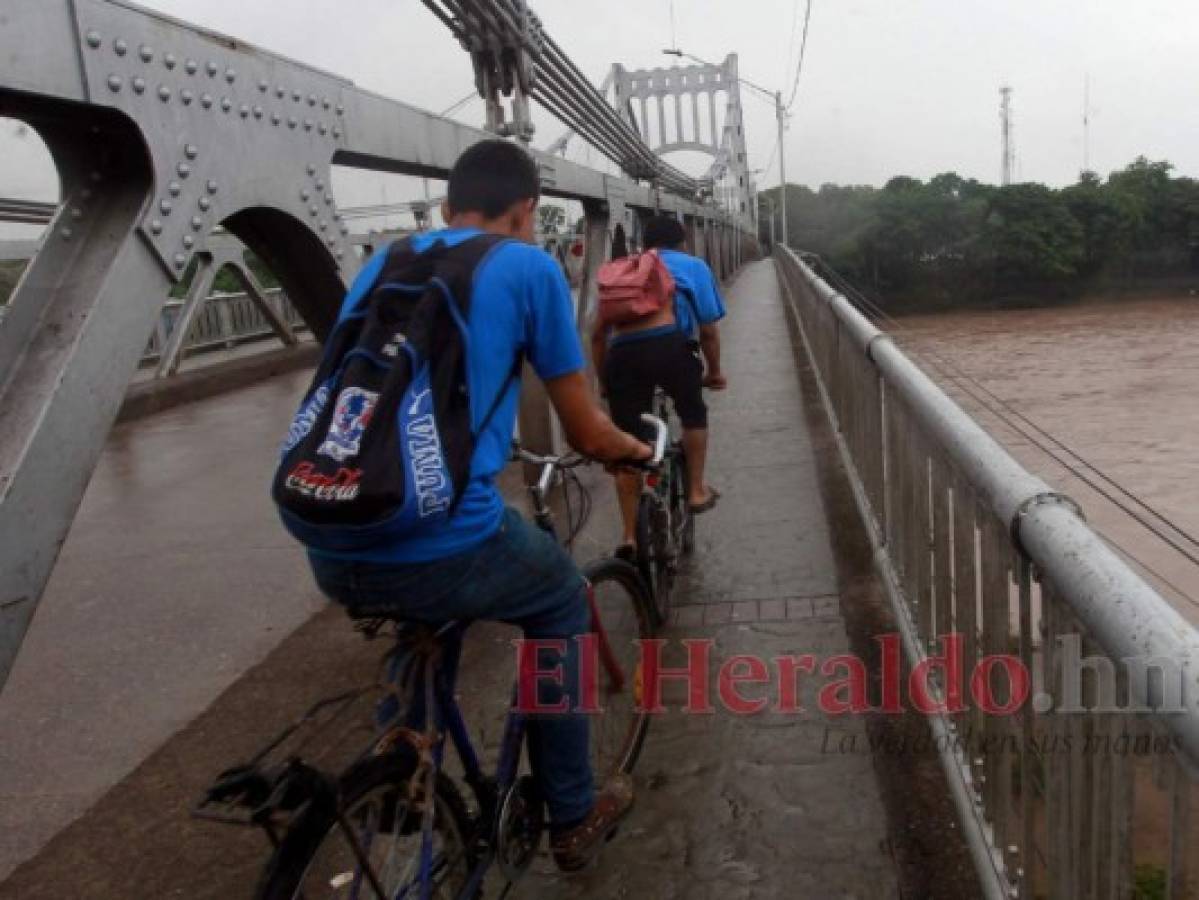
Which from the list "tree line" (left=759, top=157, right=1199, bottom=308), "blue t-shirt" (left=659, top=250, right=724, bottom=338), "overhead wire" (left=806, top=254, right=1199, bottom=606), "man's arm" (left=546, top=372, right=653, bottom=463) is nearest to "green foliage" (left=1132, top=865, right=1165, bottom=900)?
"overhead wire" (left=806, top=254, right=1199, bottom=606)

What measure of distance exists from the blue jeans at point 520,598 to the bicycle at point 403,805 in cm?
6

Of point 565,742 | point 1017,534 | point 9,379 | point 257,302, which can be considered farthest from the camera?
point 257,302

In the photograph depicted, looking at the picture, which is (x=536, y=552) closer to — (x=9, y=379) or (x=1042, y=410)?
(x=9, y=379)

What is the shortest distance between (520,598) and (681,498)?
103 inches

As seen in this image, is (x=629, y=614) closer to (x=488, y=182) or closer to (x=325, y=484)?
(x=488, y=182)

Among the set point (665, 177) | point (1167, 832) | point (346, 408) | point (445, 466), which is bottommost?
point (1167, 832)

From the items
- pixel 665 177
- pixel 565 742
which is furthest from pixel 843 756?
pixel 665 177

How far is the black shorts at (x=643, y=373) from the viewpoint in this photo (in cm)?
445

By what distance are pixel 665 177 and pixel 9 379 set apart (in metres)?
16.0

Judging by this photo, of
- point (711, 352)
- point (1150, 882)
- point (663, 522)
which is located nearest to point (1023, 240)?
point (711, 352)

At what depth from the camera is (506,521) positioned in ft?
6.77

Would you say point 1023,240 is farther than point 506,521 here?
Yes

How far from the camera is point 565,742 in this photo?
2.35m

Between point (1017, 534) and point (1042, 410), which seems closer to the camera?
point (1017, 534)
